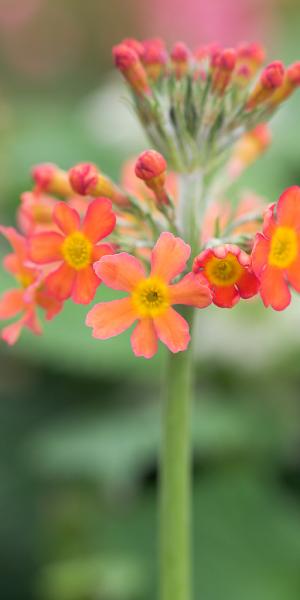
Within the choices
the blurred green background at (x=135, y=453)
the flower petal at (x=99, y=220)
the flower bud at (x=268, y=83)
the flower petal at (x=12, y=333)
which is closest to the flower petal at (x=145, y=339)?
the flower petal at (x=99, y=220)

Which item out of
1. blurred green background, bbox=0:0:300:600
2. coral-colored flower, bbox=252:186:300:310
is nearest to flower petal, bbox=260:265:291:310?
coral-colored flower, bbox=252:186:300:310

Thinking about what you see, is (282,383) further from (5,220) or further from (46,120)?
(46,120)

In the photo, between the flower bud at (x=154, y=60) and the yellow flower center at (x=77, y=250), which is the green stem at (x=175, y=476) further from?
the flower bud at (x=154, y=60)

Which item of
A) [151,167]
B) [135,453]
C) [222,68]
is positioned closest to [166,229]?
[151,167]

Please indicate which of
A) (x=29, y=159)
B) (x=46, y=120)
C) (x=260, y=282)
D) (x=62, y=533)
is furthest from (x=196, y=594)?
(x=46, y=120)

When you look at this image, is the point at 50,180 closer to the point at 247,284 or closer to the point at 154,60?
the point at 154,60

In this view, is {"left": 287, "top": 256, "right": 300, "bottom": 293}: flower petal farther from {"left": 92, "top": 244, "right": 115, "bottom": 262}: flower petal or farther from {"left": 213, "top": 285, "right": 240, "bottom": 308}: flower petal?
{"left": 92, "top": 244, "right": 115, "bottom": 262}: flower petal
